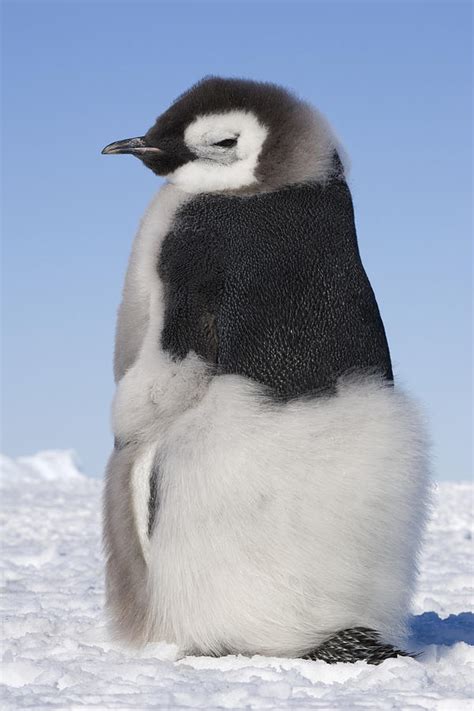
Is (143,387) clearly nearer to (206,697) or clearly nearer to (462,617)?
(206,697)

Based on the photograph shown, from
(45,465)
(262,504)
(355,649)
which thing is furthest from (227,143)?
(45,465)

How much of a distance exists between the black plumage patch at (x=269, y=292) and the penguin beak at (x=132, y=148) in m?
0.28

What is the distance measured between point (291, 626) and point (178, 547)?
34 cm

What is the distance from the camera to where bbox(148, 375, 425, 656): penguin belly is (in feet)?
7.83

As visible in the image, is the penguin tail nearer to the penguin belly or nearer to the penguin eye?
the penguin belly

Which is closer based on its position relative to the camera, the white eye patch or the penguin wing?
the penguin wing

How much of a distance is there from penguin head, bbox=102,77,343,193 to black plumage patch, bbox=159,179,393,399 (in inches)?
2.4

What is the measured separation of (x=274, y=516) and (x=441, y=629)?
115cm

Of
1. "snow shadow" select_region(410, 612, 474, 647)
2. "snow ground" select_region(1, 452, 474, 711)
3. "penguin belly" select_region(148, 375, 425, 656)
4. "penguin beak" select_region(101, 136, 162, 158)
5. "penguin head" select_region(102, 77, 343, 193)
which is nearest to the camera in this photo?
"snow ground" select_region(1, 452, 474, 711)

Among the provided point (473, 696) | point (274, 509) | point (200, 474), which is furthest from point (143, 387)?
point (473, 696)

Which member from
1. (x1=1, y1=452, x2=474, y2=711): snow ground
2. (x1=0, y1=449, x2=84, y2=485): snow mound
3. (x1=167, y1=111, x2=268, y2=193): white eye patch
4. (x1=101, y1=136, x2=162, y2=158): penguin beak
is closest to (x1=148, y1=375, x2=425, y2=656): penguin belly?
(x1=1, y1=452, x2=474, y2=711): snow ground

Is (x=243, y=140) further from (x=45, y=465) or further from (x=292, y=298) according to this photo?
(x=45, y=465)

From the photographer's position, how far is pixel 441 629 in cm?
324

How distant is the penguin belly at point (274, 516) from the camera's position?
2.39 m
